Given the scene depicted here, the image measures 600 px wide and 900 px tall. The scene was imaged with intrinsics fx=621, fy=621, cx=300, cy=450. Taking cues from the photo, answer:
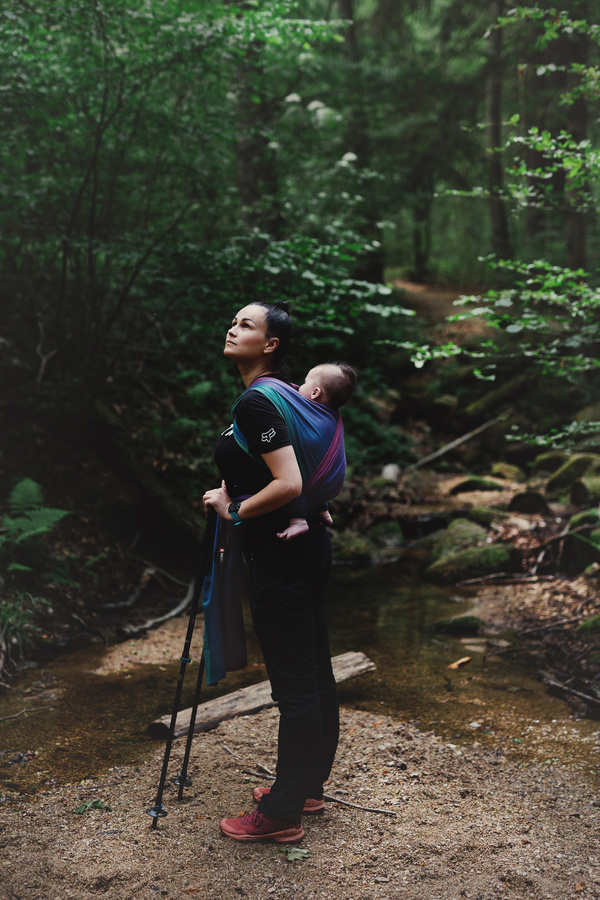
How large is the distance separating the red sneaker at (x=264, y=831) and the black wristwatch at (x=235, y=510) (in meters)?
1.24

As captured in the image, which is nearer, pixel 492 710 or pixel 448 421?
pixel 492 710

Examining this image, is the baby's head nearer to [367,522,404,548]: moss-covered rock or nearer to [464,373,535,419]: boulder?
[367,522,404,548]: moss-covered rock

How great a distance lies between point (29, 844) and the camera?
254 cm

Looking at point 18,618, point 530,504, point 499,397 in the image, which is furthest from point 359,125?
point 18,618

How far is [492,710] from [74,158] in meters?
6.13

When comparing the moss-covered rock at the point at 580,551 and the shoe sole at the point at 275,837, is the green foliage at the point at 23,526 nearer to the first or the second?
the shoe sole at the point at 275,837

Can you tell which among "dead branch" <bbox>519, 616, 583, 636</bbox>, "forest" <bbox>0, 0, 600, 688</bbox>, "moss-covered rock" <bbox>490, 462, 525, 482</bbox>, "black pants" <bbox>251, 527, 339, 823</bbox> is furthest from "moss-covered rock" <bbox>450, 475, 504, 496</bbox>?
"black pants" <bbox>251, 527, 339, 823</bbox>

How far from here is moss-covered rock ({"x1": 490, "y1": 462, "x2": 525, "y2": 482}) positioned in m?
10.7

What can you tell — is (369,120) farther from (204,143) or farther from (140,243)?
(140,243)

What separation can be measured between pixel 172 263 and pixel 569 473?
21.3 feet

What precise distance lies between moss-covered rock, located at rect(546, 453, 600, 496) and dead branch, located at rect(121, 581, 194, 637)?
5.84 meters

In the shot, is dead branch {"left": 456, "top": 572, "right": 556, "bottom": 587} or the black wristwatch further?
dead branch {"left": 456, "top": 572, "right": 556, "bottom": 587}

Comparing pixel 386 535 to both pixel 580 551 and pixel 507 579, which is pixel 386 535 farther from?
pixel 580 551

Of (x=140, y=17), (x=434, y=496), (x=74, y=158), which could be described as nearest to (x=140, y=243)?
(x=74, y=158)
